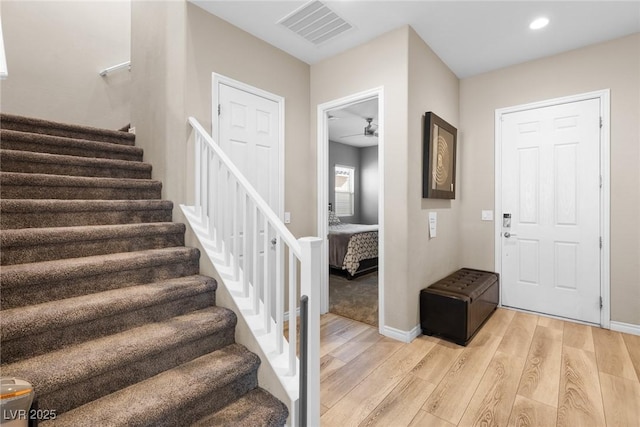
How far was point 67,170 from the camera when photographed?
2.30 m

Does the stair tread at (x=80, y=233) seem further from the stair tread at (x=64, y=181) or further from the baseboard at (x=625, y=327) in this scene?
the baseboard at (x=625, y=327)

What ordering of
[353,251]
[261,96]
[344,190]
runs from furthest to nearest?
Result: [344,190], [353,251], [261,96]

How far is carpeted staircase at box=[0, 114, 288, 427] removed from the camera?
4.33ft

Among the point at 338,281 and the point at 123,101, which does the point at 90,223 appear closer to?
the point at 123,101

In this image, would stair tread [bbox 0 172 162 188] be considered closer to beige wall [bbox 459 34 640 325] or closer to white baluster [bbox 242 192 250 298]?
white baluster [bbox 242 192 250 298]

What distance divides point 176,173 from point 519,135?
361cm

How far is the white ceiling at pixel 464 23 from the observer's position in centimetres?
248

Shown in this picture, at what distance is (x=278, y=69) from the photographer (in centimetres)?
316

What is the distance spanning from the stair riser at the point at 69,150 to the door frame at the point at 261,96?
2.73 feet

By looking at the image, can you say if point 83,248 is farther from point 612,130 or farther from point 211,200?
point 612,130

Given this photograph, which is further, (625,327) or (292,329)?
(625,327)

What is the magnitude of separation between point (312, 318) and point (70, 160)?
221 centimetres

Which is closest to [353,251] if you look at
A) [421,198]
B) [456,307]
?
[421,198]

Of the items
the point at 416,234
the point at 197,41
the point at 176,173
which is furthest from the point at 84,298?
the point at 416,234
